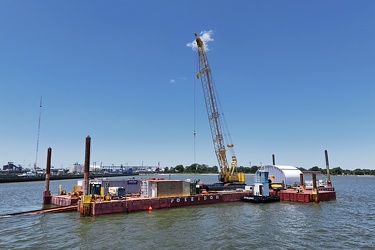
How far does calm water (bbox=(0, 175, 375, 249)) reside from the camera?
77.9ft

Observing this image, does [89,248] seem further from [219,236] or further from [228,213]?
[228,213]

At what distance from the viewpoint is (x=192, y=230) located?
→ 28.8 metres

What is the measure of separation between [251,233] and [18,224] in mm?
25519

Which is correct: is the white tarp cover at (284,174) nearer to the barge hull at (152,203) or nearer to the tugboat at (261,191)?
the tugboat at (261,191)

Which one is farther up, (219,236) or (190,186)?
(190,186)

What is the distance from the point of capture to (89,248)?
882 inches

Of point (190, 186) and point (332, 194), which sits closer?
point (190, 186)

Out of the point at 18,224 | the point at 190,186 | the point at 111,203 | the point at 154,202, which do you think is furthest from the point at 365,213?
the point at 18,224

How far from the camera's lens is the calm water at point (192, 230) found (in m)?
23.7

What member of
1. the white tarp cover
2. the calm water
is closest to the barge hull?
the calm water

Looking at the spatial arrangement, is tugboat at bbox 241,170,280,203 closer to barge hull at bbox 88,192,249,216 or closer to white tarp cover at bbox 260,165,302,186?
barge hull at bbox 88,192,249,216

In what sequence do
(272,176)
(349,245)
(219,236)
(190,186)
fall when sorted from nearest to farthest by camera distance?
(349,245) → (219,236) → (190,186) → (272,176)

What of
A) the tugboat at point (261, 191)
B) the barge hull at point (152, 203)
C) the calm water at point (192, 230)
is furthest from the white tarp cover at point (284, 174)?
the calm water at point (192, 230)

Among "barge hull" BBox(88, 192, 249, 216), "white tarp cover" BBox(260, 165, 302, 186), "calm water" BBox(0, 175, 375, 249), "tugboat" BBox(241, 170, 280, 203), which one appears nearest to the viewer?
"calm water" BBox(0, 175, 375, 249)
